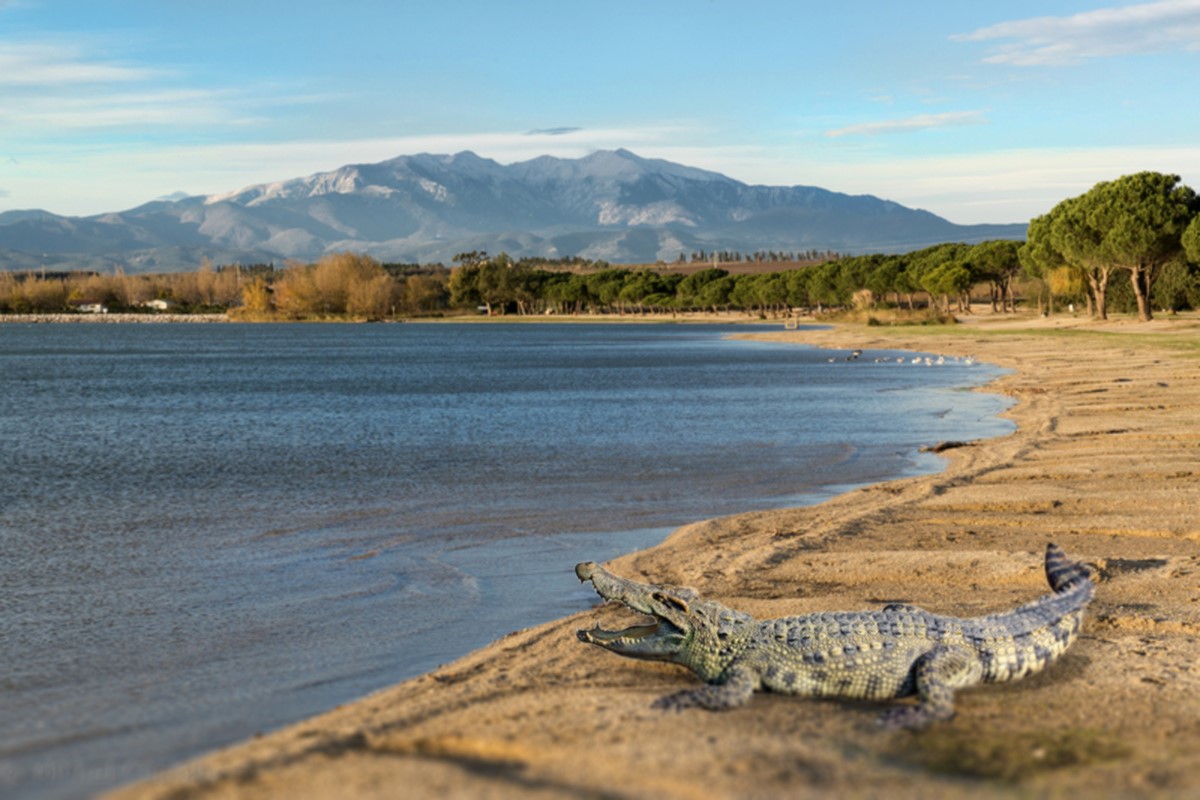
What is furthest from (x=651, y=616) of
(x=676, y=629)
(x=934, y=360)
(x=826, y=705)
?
(x=934, y=360)

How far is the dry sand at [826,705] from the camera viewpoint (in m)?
6.04

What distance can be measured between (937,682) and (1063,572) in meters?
2.31

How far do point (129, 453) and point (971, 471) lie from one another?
20.2m

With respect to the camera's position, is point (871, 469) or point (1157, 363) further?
point (1157, 363)

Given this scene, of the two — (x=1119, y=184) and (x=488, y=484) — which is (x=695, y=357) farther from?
(x=488, y=484)

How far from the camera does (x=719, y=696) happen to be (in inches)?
295

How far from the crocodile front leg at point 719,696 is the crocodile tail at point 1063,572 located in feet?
9.04

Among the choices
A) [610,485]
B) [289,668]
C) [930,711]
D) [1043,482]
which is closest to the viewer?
[930,711]

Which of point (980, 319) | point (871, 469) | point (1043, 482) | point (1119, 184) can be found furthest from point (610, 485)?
point (980, 319)

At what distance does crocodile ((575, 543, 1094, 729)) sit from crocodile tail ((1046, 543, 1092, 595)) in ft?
1.57

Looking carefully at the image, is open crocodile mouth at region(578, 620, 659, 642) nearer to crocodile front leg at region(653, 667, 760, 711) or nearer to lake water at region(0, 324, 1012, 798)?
crocodile front leg at region(653, 667, 760, 711)

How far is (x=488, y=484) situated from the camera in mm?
21125

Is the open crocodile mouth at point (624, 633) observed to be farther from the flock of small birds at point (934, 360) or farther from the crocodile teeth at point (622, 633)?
the flock of small birds at point (934, 360)

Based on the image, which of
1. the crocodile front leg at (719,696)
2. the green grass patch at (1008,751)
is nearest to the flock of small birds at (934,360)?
the crocodile front leg at (719,696)
